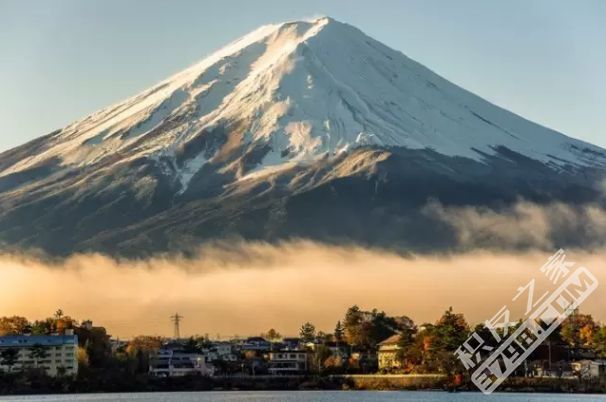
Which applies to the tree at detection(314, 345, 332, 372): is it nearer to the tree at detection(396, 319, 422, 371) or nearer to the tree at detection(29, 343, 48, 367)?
the tree at detection(396, 319, 422, 371)

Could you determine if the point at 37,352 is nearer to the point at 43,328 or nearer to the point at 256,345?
the point at 43,328

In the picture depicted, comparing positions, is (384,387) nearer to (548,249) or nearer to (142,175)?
(548,249)

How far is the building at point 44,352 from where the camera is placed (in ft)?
272

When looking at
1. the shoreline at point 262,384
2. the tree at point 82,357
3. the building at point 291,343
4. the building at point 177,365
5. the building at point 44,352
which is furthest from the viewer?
the building at point 291,343

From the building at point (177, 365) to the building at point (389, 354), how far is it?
12.0m

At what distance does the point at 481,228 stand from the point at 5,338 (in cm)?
7852

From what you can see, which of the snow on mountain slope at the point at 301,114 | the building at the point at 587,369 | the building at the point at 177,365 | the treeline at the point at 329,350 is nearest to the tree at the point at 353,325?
the treeline at the point at 329,350

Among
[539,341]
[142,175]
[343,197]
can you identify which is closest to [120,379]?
[539,341]

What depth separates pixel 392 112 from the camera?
178 meters

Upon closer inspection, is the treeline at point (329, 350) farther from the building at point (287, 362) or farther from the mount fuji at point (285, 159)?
the mount fuji at point (285, 159)

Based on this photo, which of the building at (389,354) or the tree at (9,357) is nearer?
the tree at (9,357)

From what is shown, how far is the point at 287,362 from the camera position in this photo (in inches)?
3723

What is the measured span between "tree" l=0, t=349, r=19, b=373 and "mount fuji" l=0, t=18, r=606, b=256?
6061cm

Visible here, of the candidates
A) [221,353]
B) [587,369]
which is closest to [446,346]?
[587,369]
